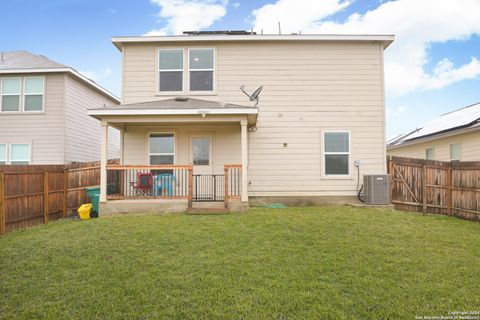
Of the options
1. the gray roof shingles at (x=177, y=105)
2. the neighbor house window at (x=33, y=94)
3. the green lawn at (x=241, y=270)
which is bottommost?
the green lawn at (x=241, y=270)

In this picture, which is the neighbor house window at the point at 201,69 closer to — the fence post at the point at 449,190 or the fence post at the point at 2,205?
the fence post at the point at 2,205

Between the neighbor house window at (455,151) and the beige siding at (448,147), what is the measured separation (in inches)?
6.7

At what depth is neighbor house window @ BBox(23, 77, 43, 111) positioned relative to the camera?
12.2 metres

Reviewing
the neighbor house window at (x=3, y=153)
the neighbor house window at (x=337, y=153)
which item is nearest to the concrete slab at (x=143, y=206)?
the neighbor house window at (x=337, y=153)

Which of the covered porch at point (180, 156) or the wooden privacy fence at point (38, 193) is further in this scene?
the covered porch at point (180, 156)

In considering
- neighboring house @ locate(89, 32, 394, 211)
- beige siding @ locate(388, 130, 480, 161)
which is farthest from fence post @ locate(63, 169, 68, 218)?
beige siding @ locate(388, 130, 480, 161)

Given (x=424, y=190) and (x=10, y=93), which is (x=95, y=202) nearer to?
(x=10, y=93)

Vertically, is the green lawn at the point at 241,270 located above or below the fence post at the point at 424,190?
below

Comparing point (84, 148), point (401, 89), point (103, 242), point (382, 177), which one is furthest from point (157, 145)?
point (401, 89)

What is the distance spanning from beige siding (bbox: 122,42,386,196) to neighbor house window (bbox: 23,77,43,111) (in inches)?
197

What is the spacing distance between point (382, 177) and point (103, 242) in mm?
7688

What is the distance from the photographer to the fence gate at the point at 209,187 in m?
9.30

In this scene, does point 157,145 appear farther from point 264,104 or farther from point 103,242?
point 103,242

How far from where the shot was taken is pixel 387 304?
3.07 meters
